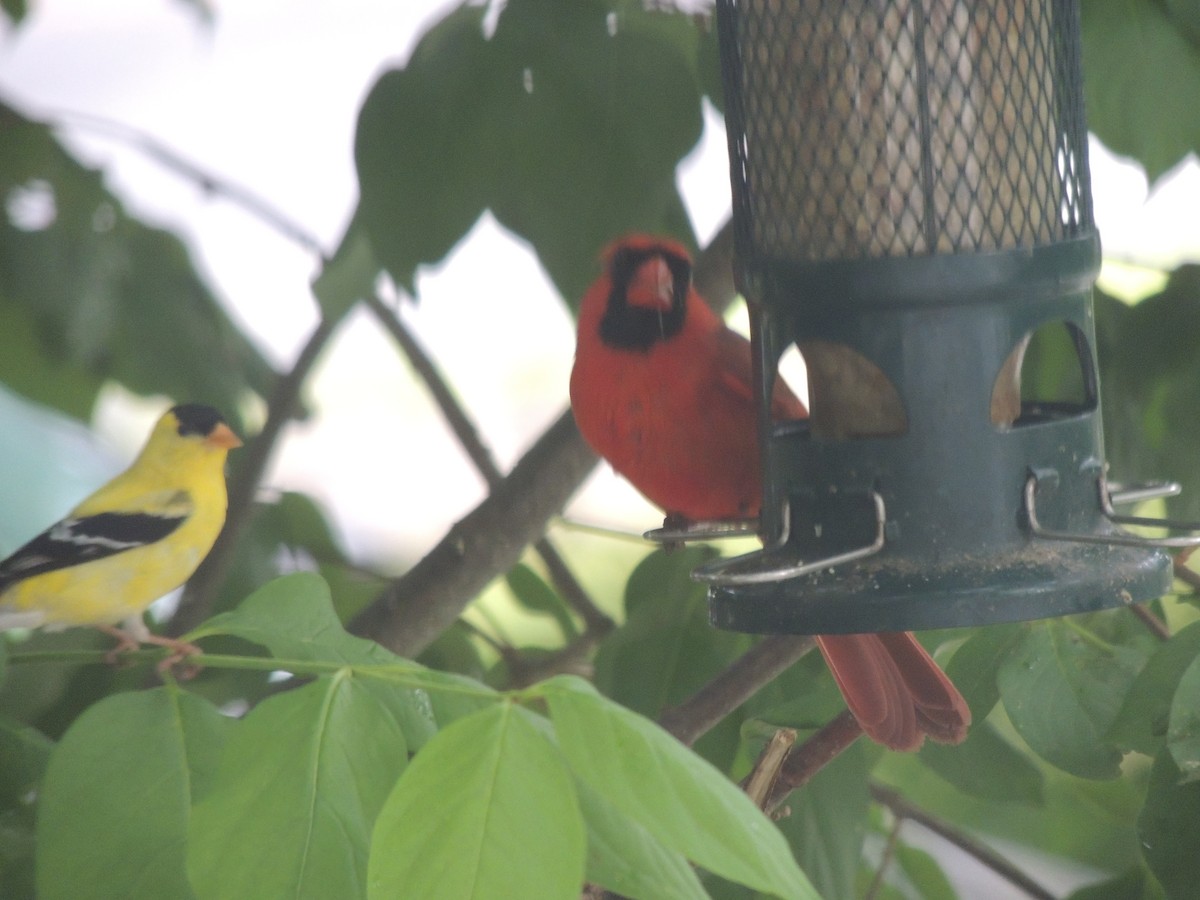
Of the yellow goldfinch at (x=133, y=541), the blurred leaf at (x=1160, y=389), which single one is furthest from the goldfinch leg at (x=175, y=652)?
the blurred leaf at (x=1160, y=389)

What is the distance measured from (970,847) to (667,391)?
2.90ft

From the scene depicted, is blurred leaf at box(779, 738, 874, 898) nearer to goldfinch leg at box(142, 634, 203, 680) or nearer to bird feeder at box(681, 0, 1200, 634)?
bird feeder at box(681, 0, 1200, 634)

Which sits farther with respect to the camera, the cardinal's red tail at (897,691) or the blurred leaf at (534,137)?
the blurred leaf at (534,137)

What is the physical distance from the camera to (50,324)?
3119 mm

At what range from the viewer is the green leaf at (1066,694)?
184 cm

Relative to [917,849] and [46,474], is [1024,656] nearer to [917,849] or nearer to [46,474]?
[917,849]

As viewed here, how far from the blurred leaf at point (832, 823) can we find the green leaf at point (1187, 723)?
25.5 inches

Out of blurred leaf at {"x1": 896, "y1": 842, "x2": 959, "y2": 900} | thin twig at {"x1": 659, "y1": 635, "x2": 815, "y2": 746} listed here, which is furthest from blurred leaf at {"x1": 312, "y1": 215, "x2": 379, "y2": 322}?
blurred leaf at {"x1": 896, "y1": 842, "x2": 959, "y2": 900}

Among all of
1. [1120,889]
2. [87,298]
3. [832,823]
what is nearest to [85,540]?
[87,298]

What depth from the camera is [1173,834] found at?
174 cm

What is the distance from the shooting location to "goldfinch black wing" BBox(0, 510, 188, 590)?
2684mm

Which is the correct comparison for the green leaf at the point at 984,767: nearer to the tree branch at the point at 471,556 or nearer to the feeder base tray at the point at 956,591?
the feeder base tray at the point at 956,591

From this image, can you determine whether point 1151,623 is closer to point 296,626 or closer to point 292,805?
→ point 296,626

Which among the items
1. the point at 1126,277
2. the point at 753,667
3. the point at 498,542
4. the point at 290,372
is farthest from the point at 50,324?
the point at 1126,277
